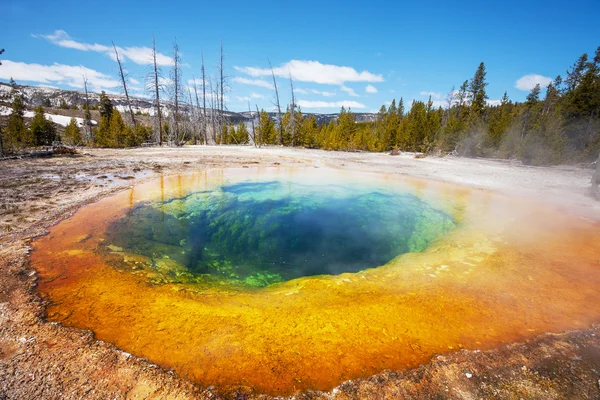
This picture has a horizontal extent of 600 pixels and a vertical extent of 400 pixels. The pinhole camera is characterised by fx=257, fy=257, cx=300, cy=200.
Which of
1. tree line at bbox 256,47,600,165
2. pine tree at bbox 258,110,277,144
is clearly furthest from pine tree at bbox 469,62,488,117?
pine tree at bbox 258,110,277,144

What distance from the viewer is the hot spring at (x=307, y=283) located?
2.64m

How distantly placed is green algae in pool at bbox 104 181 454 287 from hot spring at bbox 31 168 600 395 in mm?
54

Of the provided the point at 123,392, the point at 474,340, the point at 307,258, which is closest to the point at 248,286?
the point at 307,258

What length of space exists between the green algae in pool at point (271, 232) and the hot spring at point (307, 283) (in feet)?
0.18

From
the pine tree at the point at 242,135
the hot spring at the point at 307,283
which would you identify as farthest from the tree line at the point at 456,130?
the hot spring at the point at 307,283

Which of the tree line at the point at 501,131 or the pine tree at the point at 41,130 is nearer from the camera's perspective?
the tree line at the point at 501,131

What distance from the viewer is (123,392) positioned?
207 centimetres

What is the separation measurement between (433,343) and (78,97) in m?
108

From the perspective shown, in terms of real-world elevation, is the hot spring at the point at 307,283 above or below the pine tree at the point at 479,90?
below

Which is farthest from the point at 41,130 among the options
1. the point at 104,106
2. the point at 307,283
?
the point at 307,283

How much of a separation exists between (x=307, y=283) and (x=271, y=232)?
3.00 meters

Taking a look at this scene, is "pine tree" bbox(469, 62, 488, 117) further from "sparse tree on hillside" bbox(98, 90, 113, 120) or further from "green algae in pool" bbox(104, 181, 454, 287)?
"sparse tree on hillside" bbox(98, 90, 113, 120)

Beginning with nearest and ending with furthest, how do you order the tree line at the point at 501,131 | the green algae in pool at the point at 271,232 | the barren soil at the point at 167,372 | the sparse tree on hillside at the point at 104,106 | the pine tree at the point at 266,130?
the barren soil at the point at 167,372 < the green algae in pool at the point at 271,232 < the tree line at the point at 501,131 < the pine tree at the point at 266,130 < the sparse tree on hillside at the point at 104,106

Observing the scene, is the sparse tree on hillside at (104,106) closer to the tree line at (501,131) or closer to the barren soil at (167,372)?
the tree line at (501,131)
